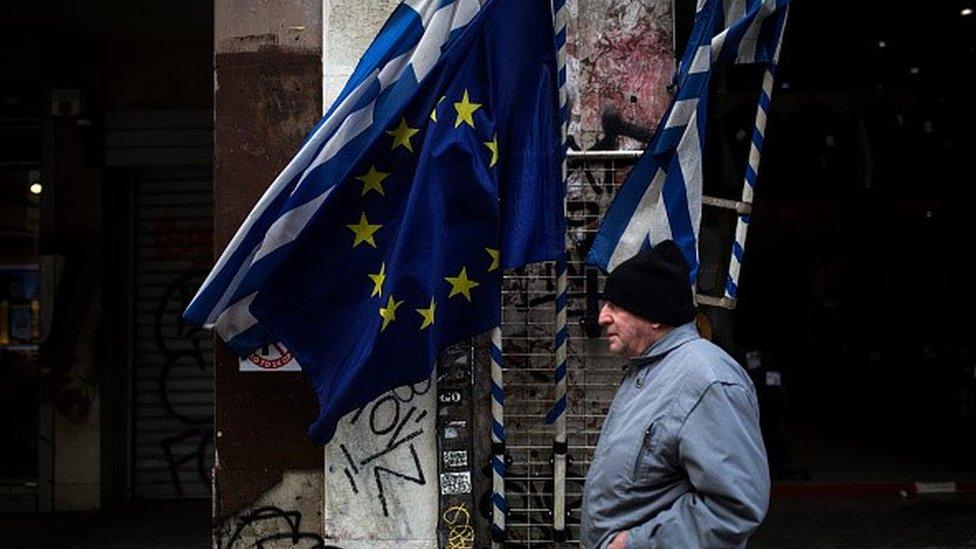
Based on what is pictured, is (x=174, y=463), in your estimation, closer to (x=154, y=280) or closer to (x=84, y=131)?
(x=154, y=280)

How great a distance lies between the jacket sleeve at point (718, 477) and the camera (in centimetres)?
320

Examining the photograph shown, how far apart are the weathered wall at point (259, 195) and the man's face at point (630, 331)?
307cm

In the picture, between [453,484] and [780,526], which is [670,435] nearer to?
[453,484]

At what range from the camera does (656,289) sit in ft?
11.5

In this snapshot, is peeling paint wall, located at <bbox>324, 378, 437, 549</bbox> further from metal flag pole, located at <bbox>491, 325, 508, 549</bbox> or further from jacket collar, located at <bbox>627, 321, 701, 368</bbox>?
jacket collar, located at <bbox>627, 321, 701, 368</bbox>

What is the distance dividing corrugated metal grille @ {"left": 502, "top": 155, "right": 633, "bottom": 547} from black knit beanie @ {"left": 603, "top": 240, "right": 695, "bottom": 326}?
267 cm

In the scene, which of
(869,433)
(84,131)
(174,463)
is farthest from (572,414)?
(869,433)

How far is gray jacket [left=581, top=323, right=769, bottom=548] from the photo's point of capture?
10.5ft

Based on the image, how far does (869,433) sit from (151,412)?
1086 centimetres

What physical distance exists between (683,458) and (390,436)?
3146mm

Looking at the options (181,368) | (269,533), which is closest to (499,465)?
(269,533)

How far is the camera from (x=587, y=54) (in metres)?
6.35

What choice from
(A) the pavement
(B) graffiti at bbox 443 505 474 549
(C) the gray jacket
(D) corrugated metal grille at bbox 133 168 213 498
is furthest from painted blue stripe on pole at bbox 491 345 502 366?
(D) corrugated metal grille at bbox 133 168 213 498

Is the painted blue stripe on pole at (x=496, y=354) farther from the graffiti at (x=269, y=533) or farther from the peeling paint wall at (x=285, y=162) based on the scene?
the graffiti at (x=269, y=533)
